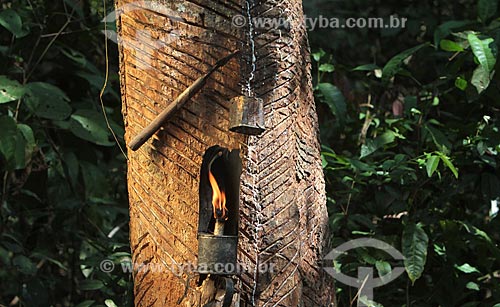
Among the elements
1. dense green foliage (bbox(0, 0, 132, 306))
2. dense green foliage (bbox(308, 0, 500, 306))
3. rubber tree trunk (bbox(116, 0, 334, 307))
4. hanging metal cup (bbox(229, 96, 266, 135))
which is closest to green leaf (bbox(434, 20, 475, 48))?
dense green foliage (bbox(308, 0, 500, 306))

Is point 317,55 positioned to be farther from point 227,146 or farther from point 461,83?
point 227,146

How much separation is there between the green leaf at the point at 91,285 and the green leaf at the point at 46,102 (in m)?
0.65

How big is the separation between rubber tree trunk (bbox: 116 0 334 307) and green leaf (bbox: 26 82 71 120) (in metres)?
1.19

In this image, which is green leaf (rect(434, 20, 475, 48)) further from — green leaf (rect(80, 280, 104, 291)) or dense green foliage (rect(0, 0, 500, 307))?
green leaf (rect(80, 280, 104, 291))

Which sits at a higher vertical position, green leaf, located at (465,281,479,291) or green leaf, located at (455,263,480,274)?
green leaf, located at (455,263,480,274)

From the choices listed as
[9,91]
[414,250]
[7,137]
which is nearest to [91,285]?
[7,137]

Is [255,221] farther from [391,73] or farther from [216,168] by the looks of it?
[391,73]

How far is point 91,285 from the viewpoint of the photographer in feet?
8.47

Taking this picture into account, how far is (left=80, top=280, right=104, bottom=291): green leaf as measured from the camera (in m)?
2.56

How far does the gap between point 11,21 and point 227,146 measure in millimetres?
1545

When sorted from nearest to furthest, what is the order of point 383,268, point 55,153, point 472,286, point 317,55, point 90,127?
point 383,268 < point 472,286 < point 90,127 < point 317,55 < point 55,153

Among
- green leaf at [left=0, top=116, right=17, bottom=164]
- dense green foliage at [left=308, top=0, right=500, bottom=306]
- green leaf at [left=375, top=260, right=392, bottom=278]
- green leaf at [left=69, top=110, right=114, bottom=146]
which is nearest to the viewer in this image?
green leaf at [left=375, top=260, right=392, bottom=278]

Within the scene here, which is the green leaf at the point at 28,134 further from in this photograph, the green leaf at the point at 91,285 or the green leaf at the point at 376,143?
the green leaf at the point at 376,143

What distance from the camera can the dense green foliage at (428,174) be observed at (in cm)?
265
